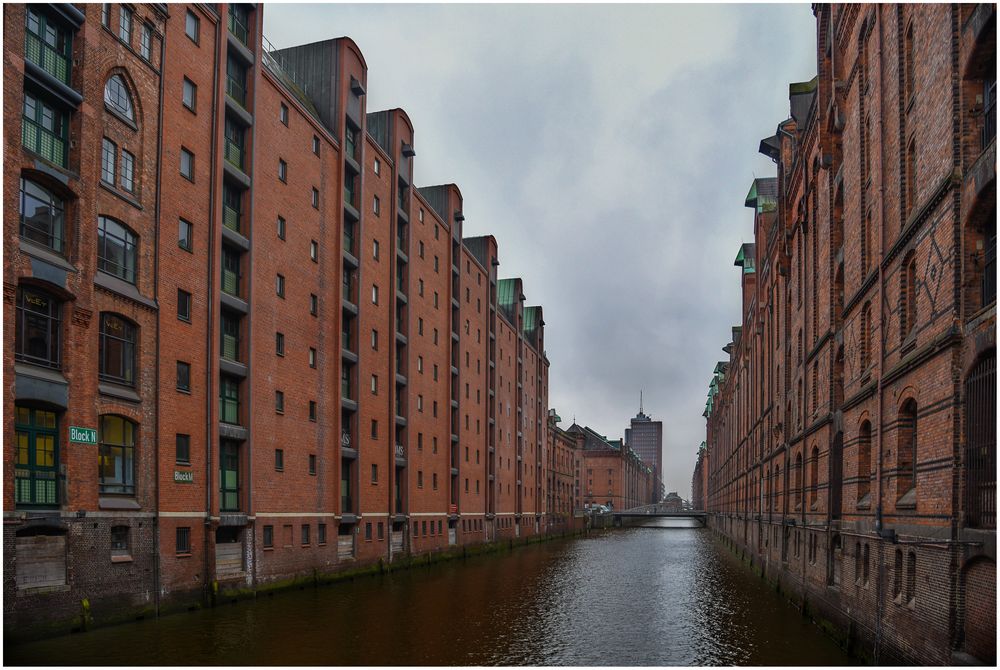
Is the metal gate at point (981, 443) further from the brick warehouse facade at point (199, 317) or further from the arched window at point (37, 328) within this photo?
the arched window at point (37, 328)

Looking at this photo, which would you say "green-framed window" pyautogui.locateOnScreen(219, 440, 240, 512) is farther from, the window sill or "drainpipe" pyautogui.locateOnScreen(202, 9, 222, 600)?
the window sill

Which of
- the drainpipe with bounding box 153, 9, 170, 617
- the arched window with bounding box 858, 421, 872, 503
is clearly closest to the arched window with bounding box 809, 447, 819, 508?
the arched window with bounding box 858, 421, 872, 503

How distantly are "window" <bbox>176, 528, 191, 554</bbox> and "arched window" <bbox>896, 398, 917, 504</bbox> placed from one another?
20791mm

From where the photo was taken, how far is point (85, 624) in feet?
74.4

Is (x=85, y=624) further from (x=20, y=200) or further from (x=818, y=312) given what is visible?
(x=818, y=312)

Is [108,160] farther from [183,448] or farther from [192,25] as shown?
[183,448]

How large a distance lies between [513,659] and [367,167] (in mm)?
29892

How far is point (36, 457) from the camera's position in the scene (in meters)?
22.1

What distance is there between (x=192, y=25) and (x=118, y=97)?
17.6ft

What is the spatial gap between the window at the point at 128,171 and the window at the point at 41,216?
2.87 metres

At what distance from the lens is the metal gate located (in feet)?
42.5

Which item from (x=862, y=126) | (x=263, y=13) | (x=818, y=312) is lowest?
(x=818, y=312)

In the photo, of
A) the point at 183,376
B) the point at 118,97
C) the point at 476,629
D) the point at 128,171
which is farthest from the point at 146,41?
the point at 476,629

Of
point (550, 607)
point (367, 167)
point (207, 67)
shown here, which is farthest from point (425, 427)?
point (207, 67)
